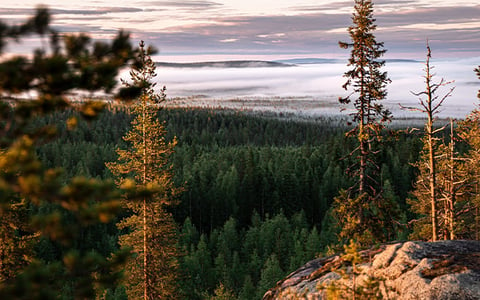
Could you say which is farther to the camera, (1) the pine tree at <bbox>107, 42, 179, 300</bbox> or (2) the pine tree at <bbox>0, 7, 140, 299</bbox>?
(1) the pine tree at <bbox>107, 42, 179, 300</bbox>

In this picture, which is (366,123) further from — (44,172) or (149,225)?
(44,172)

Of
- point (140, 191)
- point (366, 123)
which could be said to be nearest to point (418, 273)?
point (140, 191)

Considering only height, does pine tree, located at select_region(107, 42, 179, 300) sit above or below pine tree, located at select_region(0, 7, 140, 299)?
below

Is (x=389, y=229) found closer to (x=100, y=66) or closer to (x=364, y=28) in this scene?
(x=364, y=28)

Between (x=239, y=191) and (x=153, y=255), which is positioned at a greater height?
(x=153, y=255)

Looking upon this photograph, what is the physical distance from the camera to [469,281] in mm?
9688

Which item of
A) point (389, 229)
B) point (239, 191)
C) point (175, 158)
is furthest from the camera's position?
point (175, 158)

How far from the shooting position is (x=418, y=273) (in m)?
10.2

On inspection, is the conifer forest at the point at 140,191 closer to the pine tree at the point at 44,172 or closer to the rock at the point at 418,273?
the pine tree at the point at 44,172

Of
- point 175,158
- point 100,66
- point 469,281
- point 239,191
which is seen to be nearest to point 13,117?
point 100,66

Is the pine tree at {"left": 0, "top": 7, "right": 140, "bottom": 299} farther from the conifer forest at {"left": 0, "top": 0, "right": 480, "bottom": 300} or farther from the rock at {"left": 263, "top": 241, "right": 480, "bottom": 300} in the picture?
the rock at {"left": 263, "top": 241, "right": 480, "bottom": 300}

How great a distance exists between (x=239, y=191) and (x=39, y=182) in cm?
8157

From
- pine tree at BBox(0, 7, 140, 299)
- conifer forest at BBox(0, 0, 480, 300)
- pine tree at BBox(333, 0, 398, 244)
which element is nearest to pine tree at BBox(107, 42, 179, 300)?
conifer forest at BBox(0, 0, 480, 300)

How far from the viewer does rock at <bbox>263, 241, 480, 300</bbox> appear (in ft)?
31.7
